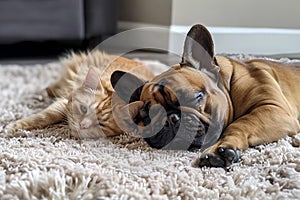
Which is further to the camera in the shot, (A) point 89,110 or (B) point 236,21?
(B) point 236,21

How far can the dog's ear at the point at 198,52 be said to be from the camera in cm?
110

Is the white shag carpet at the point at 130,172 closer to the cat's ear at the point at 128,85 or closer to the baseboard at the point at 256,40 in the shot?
the cat's ear at the point at 128,85

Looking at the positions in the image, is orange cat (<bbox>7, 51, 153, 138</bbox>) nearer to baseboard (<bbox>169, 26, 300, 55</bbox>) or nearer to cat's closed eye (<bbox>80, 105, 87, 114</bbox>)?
cat's closed eye (<bbox>80, 105, 87, 114</bbox>)

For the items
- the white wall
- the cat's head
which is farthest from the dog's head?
the white wall

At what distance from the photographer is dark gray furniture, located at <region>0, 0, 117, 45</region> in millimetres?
2352

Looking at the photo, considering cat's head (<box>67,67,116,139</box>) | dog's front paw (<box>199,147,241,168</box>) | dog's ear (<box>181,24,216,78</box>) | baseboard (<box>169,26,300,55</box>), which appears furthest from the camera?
baseboard (<box>169,26,300,55</box>)

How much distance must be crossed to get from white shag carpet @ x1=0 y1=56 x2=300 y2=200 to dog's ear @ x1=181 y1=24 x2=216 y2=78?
0.72ft

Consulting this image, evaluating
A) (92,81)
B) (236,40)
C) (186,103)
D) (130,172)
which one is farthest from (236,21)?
(130,172)

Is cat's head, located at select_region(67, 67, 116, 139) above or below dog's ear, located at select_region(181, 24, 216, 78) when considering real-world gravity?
below

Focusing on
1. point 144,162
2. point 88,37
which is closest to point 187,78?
point 144,162

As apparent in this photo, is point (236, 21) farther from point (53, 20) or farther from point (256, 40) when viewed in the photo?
point (53, 20)

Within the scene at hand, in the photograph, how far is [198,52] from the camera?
1117 mm

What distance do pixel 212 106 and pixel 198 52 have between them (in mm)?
147

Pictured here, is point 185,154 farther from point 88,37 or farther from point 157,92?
point 88,37
